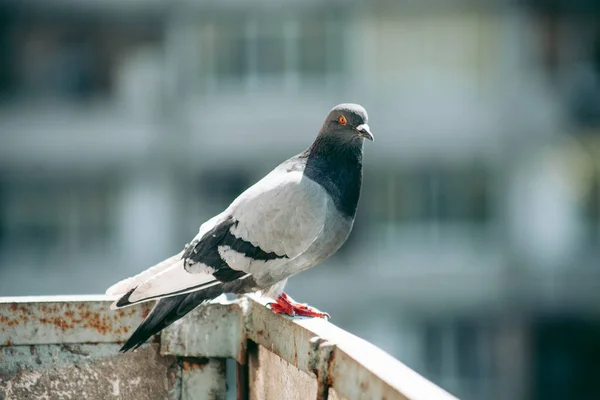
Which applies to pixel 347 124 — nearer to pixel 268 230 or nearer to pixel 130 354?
pixel 268 230

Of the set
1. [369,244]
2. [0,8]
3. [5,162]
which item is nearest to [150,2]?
[0,8]

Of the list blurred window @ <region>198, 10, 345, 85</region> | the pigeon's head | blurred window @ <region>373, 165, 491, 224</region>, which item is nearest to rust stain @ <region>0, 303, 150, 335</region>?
the pigeon's head

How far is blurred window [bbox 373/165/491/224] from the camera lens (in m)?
17.3

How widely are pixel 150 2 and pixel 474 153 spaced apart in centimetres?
614

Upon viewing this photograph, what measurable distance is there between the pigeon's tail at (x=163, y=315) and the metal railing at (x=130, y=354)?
53mm

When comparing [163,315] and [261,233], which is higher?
[261,233]

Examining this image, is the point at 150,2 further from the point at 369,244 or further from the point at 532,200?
the point at 532,200

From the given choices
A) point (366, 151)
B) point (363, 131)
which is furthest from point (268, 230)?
point (366, 151)

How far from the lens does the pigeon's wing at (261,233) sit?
416 centimetres

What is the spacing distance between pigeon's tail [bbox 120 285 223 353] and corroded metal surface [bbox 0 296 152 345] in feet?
0.45

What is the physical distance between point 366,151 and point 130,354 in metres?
13.0

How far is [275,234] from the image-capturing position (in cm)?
424

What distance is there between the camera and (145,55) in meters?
17.5

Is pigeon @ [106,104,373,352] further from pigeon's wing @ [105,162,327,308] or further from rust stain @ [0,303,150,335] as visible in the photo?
rust stain @ [0,303,150,335]
